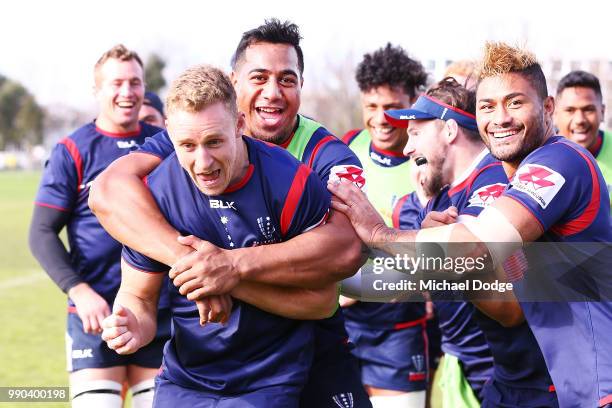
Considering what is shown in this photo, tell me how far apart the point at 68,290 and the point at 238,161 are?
272 cm

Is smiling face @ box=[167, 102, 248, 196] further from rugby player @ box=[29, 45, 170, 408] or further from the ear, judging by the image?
rugby player @ box=[29, 45, 170, 408]

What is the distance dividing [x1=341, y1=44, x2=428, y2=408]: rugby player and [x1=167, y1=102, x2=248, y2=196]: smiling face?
278cm

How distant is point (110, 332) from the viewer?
3547 millimetres

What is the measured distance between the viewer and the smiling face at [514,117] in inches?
168

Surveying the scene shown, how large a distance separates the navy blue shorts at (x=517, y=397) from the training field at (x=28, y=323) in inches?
175

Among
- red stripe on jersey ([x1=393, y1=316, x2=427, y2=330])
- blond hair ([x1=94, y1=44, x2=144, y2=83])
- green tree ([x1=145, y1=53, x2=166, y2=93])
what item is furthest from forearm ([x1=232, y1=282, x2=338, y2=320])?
green tree ([x1=145, y1=53, x2=166, y2=93])

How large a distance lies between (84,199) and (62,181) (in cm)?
19

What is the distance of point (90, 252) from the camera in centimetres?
621

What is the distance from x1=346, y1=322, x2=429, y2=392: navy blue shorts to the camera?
21.5 feet

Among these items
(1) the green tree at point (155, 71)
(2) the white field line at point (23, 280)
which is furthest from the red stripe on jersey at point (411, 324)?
(1) the green tree at point (155, 71)

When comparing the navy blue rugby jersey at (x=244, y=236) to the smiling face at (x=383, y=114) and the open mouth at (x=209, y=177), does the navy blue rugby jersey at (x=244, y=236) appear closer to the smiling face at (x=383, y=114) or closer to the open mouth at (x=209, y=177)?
the open mouth at (x=209, y=177)

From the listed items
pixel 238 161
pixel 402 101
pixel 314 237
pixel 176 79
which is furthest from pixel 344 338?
pixel 402 101

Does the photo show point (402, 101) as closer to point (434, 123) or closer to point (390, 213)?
point (390, 213)

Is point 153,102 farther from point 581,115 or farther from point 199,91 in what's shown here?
point 199,91
